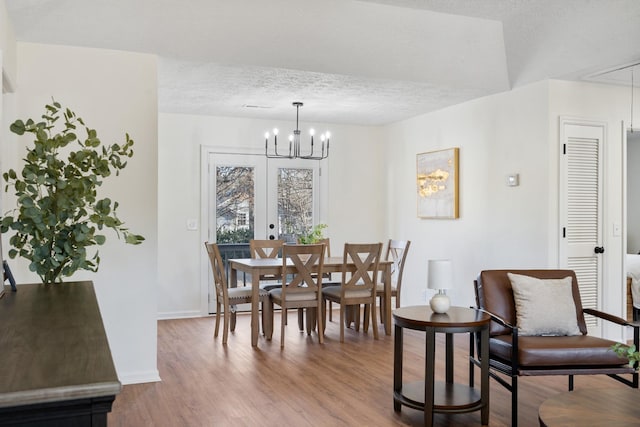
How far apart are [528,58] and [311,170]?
3.37 metres

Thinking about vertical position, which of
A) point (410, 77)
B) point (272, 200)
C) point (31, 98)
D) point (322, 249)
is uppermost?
point (410, 77)

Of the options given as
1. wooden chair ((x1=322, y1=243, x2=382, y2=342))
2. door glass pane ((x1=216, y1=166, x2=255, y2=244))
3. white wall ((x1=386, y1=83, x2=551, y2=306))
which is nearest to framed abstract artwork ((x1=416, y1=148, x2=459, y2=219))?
white wall ((x1=386, y1=83, x2=551, y2=306))

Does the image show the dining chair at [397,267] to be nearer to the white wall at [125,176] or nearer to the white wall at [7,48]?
the white wall at [125,176]

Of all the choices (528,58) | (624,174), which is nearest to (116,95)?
(528,58)

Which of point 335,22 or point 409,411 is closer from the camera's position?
point 409,411

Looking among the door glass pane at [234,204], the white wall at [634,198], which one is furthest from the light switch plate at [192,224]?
the white wall at [634,198]

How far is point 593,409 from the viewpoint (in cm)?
236

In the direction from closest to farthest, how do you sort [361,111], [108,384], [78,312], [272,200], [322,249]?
[108,384], [78,312], [322,249], [361,111], [272,200]

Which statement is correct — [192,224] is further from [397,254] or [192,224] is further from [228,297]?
[397,254]

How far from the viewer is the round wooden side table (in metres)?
3.12

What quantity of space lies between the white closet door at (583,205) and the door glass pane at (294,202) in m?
3.41

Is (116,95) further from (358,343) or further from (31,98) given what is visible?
(358,343)

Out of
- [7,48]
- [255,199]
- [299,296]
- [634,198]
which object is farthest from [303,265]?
[634,198]

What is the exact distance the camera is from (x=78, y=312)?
157 cm
